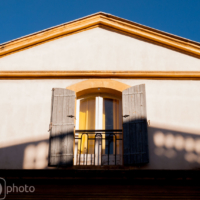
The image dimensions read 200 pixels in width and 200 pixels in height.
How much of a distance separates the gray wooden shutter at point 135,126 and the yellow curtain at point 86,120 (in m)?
0.89

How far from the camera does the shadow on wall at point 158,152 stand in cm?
704

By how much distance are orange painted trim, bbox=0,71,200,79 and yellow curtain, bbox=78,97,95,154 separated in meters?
0.68

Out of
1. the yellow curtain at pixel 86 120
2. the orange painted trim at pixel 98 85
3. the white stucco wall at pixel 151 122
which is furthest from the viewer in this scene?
the orange painted trim at pixel 98 85

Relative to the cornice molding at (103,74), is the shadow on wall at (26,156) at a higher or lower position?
lower

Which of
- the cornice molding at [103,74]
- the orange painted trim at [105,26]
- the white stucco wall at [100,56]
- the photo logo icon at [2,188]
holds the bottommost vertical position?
the photo logo icon at [2,188]

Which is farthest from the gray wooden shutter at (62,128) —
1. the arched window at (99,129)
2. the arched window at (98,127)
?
the arched window at (99,129)

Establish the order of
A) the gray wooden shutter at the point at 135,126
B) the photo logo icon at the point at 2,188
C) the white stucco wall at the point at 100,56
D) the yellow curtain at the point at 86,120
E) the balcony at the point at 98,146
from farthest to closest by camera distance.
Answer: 1. the white stucco wall at the point at 100,56
2. the yellow curtain at the point at 86,120
3. the balcony at the point at 98,146
4. the gray wooden shutter at the point at 135,126
5. the photo logo icon at the point at 2,188

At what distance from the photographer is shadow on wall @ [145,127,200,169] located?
703 cm

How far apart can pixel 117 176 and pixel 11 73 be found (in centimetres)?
354

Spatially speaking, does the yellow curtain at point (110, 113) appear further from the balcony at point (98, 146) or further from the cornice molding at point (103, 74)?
the cornice molding at point (103, 74)

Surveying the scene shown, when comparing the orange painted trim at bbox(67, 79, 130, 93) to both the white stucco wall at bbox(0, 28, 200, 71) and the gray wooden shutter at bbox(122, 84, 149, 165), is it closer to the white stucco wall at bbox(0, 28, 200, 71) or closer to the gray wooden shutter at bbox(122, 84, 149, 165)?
the gray wooden shutter at bbox(122, 84, 149, 165)

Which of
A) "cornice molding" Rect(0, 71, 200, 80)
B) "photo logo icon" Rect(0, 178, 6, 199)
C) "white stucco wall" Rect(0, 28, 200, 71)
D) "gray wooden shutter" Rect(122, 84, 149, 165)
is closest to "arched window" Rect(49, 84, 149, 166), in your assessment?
"gray wooden shutter" Rect(122, 84, 149, 165)

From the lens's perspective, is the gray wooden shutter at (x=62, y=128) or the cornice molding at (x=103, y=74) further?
the cornice molding at (x=103, y=74)

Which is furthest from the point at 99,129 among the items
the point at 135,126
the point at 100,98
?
the point at 135,126
